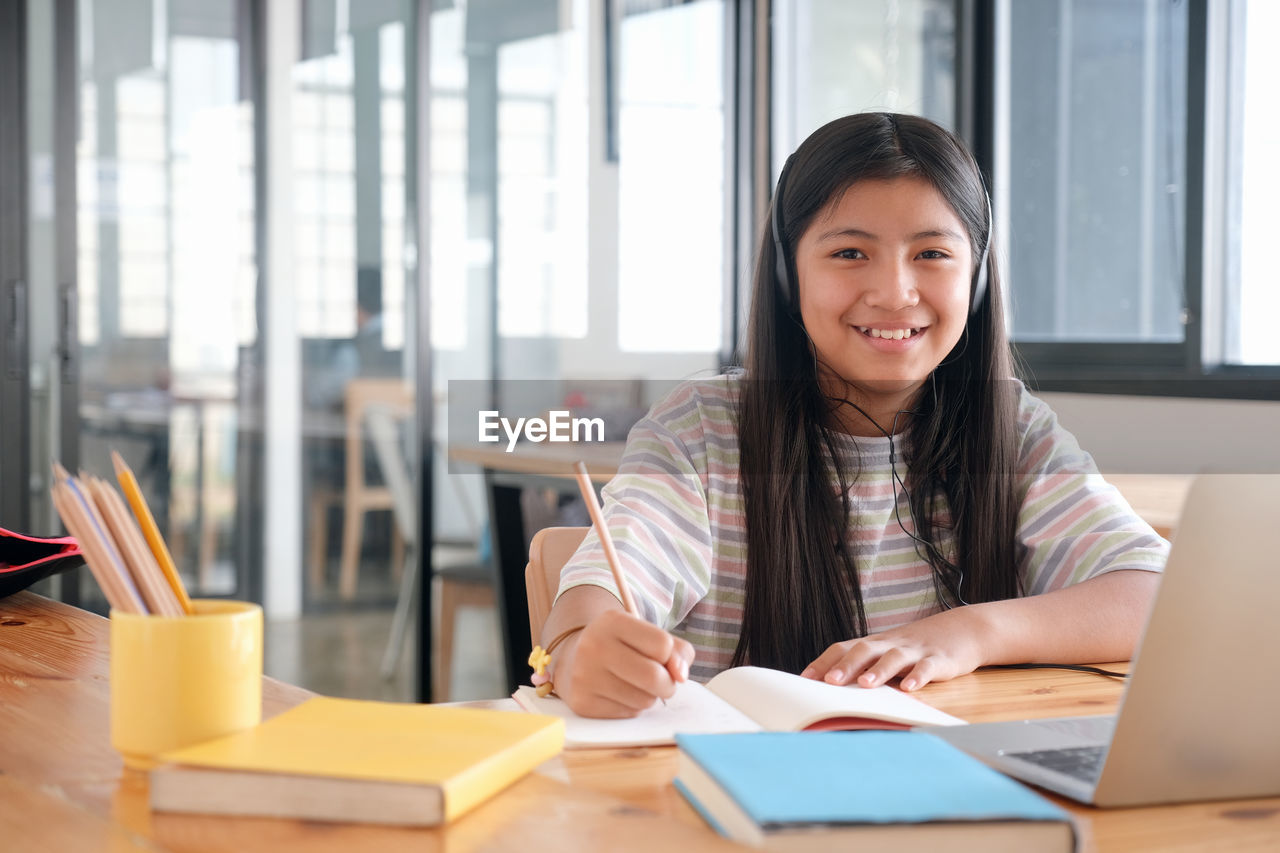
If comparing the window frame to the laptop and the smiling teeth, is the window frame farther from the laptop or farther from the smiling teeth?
the laptop

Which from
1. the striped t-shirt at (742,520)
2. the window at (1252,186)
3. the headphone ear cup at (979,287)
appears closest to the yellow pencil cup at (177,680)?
the striped t-shirt at (742,520)

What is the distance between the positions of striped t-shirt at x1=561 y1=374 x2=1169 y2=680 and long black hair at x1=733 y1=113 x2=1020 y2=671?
2cm

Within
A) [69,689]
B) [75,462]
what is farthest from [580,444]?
[69,689]

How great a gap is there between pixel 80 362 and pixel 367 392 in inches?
26.3

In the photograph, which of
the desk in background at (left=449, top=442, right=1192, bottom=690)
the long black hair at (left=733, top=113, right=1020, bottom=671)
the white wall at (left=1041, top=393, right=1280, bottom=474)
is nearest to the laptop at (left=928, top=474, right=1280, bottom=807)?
the long black hair at (left=733, top=113, right=1020, bottom=671)

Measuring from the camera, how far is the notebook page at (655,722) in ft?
2.58

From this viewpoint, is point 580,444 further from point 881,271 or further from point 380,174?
point 881,271

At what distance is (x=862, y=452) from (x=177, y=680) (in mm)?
851

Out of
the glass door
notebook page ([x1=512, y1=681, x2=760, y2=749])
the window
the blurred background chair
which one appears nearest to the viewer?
notebook page ([x1=512, y1=681, x2=760, y2=749])

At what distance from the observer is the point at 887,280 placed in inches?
52.9

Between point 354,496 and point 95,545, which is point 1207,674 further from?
point 354,496

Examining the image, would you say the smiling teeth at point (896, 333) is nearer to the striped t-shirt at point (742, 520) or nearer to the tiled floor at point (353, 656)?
the striped t-shirt at point (742, 520)

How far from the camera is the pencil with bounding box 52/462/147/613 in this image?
63 cm

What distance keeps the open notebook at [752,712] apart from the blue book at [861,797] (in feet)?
0.46
